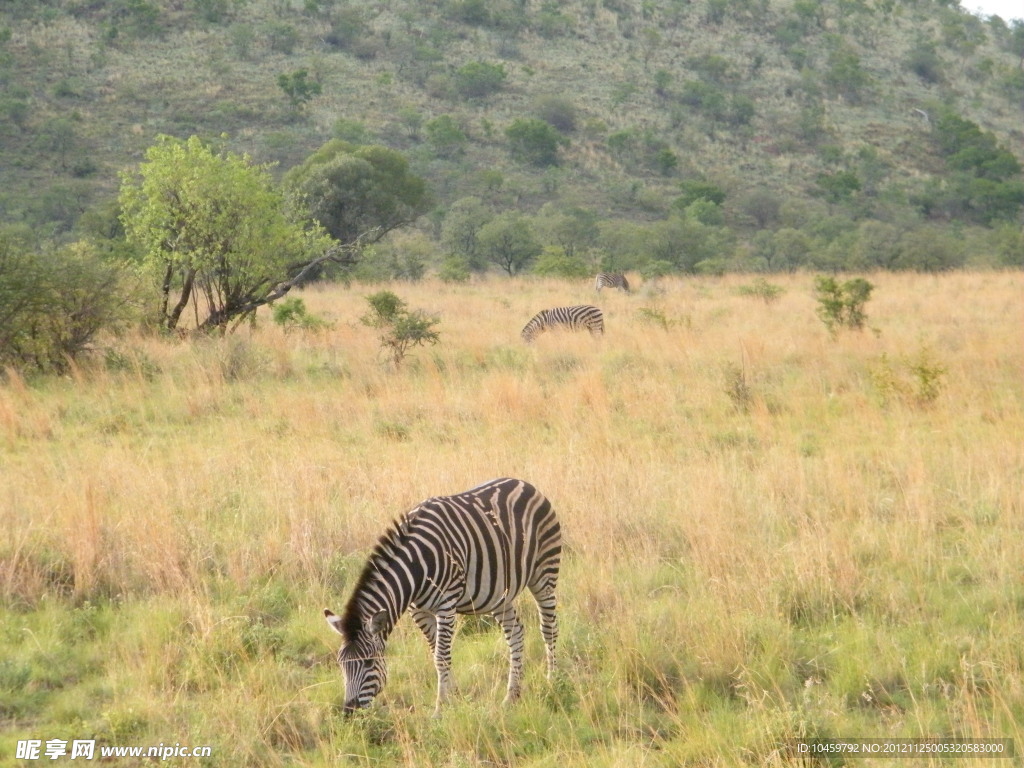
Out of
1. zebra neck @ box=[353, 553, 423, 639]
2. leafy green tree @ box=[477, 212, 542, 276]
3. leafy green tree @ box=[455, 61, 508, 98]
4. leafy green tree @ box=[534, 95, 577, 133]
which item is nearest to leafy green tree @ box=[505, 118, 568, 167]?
leafy green tree @ box=[534, 95, 577, 133]

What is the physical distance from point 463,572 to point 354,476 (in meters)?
3.85

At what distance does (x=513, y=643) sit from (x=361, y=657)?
90cm

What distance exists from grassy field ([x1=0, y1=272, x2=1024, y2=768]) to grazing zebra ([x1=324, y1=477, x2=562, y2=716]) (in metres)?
0.27

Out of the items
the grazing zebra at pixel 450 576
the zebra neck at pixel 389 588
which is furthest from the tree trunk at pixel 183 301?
the zebra neck at pixel 389 588

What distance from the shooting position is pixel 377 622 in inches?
173

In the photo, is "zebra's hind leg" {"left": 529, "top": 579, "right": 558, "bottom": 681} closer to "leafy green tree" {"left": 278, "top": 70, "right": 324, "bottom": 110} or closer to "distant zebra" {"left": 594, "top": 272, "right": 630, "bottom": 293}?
"distant zebra" {"left": 594, "top": 272, "right": 630, "bottom": 293}

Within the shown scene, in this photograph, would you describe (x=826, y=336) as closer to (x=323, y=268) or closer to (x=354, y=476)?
(x=354, y=476)

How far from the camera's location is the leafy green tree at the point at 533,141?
2041 inches

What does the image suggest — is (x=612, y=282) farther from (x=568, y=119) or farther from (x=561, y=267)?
(x=568, y=119)

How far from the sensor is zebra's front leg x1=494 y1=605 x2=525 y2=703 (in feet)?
16.3

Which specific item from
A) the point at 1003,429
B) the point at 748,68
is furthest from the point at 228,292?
the point at 748,68

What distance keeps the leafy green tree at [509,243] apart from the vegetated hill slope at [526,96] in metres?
9.70

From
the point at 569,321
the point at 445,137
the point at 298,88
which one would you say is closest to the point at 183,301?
the point at 569,321

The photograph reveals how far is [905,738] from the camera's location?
4.44 metres
